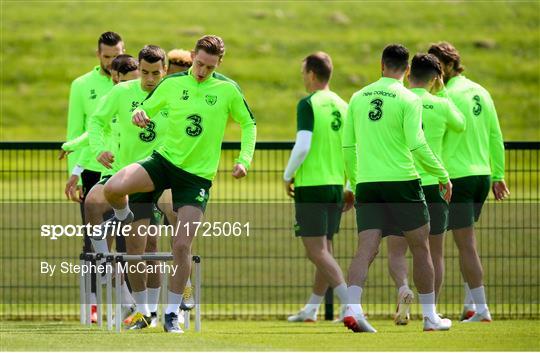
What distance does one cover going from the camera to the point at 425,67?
38.6ft

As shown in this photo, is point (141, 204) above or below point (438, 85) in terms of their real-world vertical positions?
below

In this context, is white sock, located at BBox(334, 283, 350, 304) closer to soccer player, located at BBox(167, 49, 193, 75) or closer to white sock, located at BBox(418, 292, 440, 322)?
white sock, located at BBox(418, 292, 440, 322)

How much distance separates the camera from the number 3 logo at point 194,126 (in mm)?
11109

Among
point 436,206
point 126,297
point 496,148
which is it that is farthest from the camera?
point 496,148

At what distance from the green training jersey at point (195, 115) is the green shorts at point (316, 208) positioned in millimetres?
1640

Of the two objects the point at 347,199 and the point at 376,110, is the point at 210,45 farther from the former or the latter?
the point at 347,199

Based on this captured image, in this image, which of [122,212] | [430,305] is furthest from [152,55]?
[430,305]

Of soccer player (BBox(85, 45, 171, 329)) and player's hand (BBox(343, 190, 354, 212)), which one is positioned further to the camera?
player's hand (BBox(343, 190, 354, 212))

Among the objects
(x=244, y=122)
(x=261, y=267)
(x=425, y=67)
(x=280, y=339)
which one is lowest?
(x=280, y=339)

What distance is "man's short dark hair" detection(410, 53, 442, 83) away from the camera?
11727 mm

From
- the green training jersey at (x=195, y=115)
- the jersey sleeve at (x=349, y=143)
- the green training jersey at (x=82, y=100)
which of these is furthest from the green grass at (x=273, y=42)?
the green training jersey at (x=195, y=115)

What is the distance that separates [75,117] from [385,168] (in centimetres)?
378

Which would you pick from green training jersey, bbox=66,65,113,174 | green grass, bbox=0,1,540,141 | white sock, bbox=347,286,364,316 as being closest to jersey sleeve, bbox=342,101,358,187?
white sock, bbox=347,286,364,316

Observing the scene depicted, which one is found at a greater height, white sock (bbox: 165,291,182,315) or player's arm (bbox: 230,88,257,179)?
player's arm (bbox: 230,88,257,179)
